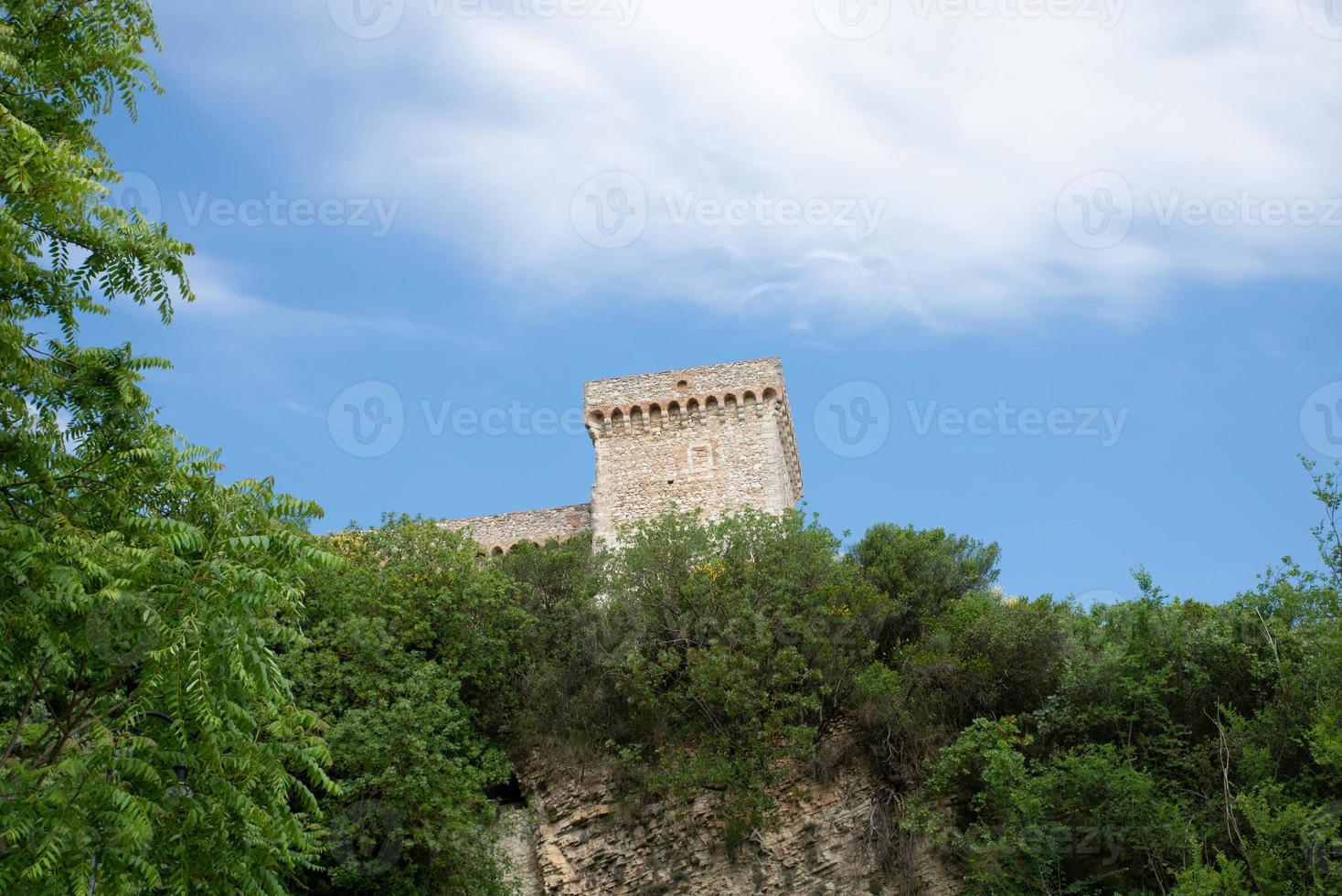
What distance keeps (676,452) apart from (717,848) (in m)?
13.7

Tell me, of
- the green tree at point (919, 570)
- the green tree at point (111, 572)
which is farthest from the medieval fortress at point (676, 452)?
the green tree at point (111, 572)

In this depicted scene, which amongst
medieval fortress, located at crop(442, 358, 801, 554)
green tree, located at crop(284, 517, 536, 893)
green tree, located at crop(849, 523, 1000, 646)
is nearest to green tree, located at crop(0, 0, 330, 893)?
green tree, located at crop(284, 517, 536, 893)

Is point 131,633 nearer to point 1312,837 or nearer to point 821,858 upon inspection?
point 821,858

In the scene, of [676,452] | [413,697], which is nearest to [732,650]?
[413,697]

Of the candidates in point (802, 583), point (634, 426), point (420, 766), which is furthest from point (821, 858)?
point (634, 426)

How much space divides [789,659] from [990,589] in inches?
273

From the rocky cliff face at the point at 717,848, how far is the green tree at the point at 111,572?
34.0 feet

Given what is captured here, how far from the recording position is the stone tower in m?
32.5

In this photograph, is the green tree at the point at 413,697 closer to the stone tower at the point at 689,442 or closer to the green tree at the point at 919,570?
the stone tower at the point at 689,442

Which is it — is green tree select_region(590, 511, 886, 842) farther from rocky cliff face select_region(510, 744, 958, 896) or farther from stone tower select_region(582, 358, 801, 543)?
stone tower select_region(582, 358, 801, 543)

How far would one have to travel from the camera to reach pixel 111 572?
34.3ft

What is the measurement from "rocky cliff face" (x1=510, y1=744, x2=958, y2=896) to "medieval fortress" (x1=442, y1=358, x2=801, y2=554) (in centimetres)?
1018

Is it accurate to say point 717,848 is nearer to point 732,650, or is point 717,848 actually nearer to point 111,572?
point 732,650

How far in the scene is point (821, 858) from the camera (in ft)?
69.2
